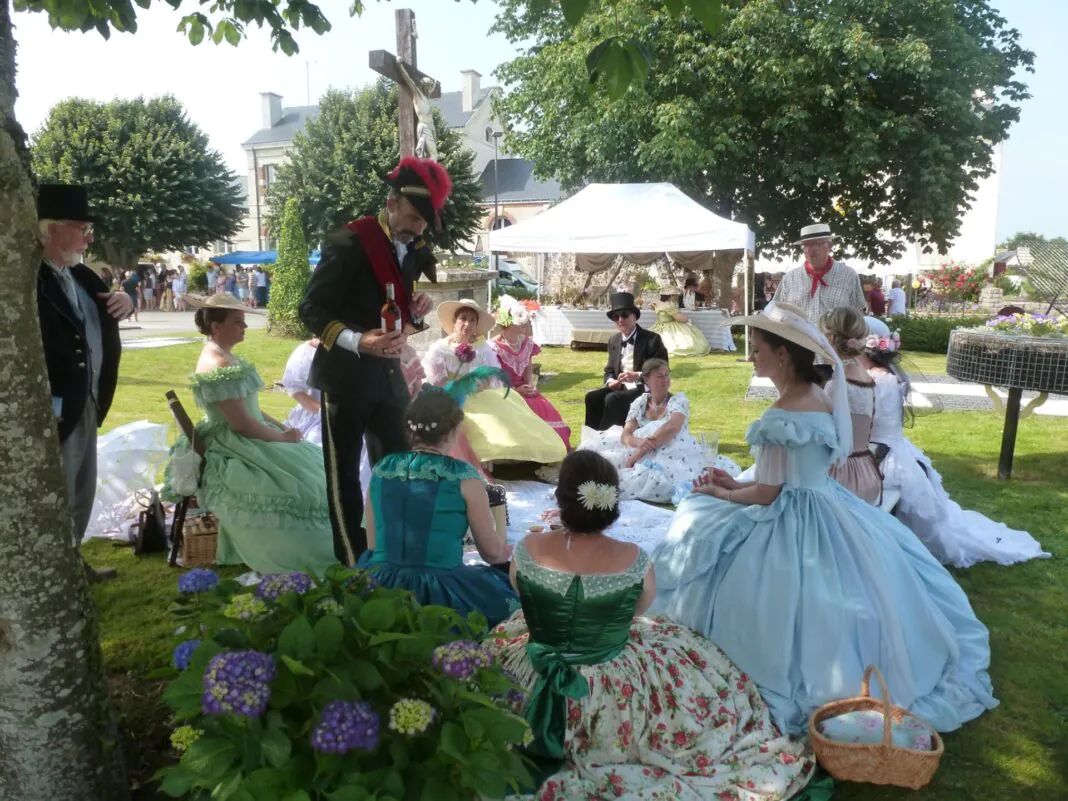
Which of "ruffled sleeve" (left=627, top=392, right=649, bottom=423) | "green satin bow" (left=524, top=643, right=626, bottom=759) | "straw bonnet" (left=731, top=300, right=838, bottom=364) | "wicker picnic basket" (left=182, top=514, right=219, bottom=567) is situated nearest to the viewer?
"green satin bow" (left=524, top=643, right=626, bottom=759)

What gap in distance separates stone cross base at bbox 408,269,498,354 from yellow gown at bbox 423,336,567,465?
2498mm

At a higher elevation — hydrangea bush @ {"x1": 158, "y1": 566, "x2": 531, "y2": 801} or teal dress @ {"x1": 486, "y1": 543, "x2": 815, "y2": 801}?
hydrangea bush @ {"x1": 158, "y1": 566, "x2": 531, "y2": 801}

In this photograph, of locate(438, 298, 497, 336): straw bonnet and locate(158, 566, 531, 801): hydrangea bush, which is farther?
locate(438, 298, 497, 336): straw bonnet

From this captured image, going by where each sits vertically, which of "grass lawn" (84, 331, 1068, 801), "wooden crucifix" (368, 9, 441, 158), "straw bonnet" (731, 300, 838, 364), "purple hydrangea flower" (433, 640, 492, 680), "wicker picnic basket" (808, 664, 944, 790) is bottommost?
"grass lawn" (84, 331, 1068, 801)

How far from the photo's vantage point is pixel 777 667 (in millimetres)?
3332

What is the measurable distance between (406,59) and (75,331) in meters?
4.74

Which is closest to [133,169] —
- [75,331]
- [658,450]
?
[658,450]

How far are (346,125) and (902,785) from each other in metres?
33.6

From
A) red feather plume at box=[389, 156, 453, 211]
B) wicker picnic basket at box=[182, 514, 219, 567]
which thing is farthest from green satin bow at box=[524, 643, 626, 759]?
wicker picnic basket at box=[182, 514, 219, 567]

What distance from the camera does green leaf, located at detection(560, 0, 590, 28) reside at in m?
2.09

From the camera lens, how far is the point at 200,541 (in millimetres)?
4938

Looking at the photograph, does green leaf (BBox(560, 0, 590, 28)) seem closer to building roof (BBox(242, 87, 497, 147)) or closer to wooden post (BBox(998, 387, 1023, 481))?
wooden post (BBox(998, 387, 1023, 481))

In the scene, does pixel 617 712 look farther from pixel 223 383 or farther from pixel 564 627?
pixel 223 383

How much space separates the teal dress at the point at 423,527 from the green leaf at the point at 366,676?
1377 millimetres
